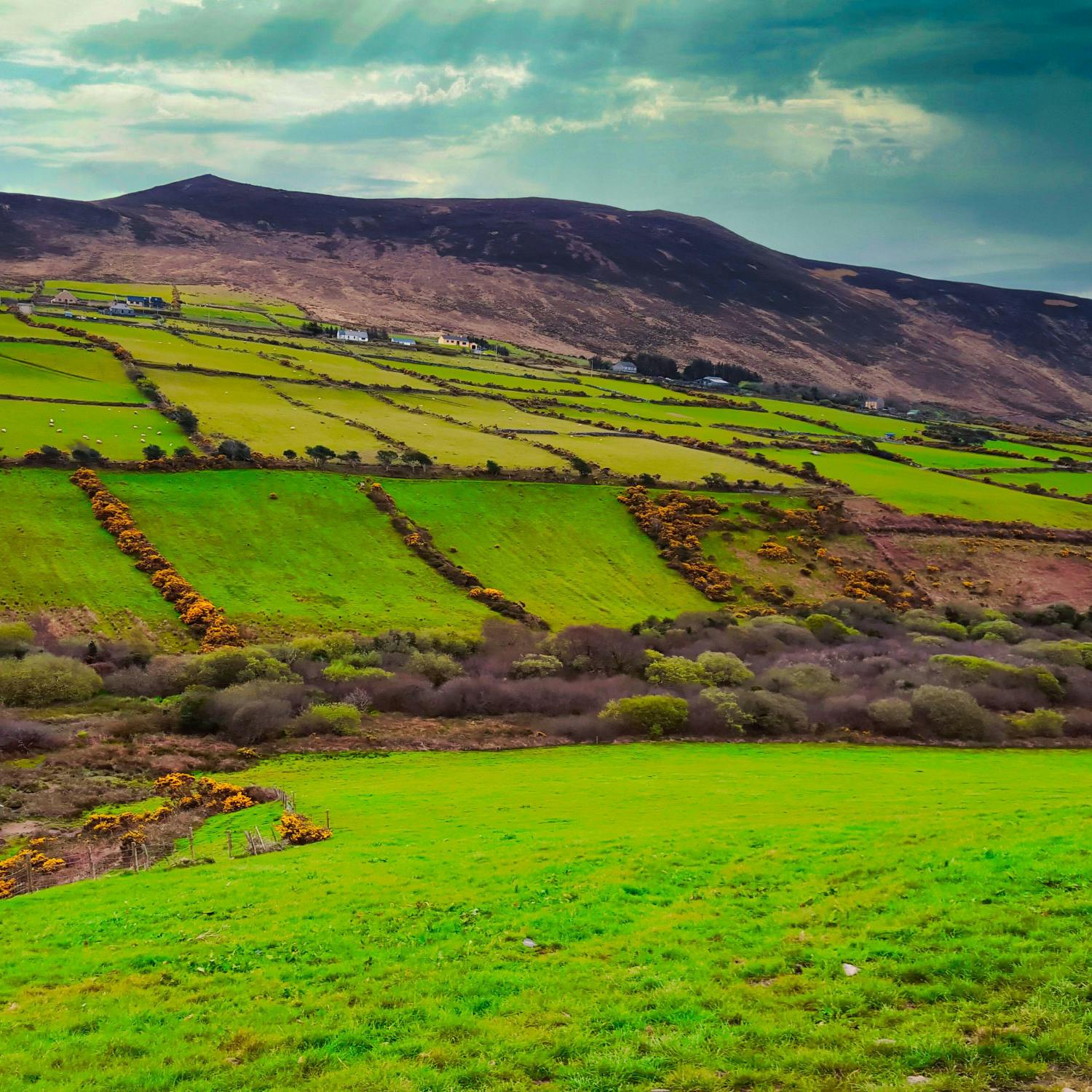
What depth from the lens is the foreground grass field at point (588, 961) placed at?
1145cm

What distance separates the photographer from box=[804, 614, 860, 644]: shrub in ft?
234

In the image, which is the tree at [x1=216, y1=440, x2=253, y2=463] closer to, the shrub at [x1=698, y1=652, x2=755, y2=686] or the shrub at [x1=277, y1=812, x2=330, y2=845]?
the shrub at [x1=698, y1=652, x2=755, y2=686]

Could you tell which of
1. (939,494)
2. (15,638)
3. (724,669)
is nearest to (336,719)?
(15,638)

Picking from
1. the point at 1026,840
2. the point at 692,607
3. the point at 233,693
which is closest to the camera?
the point at 1026,840

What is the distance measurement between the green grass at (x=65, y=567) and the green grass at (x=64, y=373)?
92.4 feet

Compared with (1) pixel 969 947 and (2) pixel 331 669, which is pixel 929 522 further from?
(1) pixel 969 947

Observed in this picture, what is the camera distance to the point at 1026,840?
20.2 m

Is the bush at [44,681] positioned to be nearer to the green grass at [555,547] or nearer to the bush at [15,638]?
the bush at [15,638]

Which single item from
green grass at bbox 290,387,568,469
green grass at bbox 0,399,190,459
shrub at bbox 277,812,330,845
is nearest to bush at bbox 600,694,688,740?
shrub at bbox 277,812,330,845

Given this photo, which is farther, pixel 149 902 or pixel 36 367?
pixel 36 367

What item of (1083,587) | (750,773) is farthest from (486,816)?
(1083,587)

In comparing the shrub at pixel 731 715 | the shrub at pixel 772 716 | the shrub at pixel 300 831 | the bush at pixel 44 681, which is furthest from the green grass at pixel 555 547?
the shrub at pixel 300 831

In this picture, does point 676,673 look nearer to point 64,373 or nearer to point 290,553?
point 290,553

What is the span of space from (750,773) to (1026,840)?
19293 mm
